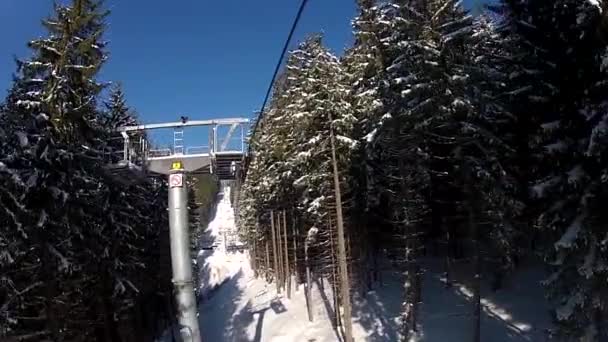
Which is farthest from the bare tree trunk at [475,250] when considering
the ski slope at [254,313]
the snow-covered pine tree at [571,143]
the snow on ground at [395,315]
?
the ski slope at [254,313]

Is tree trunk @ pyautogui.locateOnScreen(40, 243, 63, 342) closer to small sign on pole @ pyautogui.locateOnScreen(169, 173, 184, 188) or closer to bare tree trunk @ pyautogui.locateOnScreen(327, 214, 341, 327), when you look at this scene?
small sign on pole @ pyautogui.locateOnScreen(169, 173, 184, 188)

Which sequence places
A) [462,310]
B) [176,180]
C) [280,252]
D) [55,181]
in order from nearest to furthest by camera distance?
[176,180] → [55,181] → [462,310] → [280,252]

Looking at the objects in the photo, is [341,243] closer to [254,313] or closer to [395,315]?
[395,315]

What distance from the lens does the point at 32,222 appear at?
1648 cm

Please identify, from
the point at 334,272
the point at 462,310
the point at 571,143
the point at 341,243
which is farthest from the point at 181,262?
the point at 462,310

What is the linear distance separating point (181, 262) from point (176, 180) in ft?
4.48

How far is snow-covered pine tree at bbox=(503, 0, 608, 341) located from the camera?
1227 cm

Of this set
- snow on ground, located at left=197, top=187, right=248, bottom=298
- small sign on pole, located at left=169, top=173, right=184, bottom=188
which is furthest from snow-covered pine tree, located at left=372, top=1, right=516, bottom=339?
snow on ground, located at left=197, top=187, right=248, bottom=298

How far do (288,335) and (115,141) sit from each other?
1256 cm

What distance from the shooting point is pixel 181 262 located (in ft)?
31.1

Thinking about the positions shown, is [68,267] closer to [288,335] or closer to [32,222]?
[32,222]

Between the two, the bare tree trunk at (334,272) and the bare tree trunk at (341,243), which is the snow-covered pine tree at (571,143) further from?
the bare tree trunk at (334,272)

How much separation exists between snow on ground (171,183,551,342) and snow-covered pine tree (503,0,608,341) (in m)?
5.57

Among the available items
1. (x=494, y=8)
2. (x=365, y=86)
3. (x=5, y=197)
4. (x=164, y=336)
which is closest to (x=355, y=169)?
(x=365, y=86)
